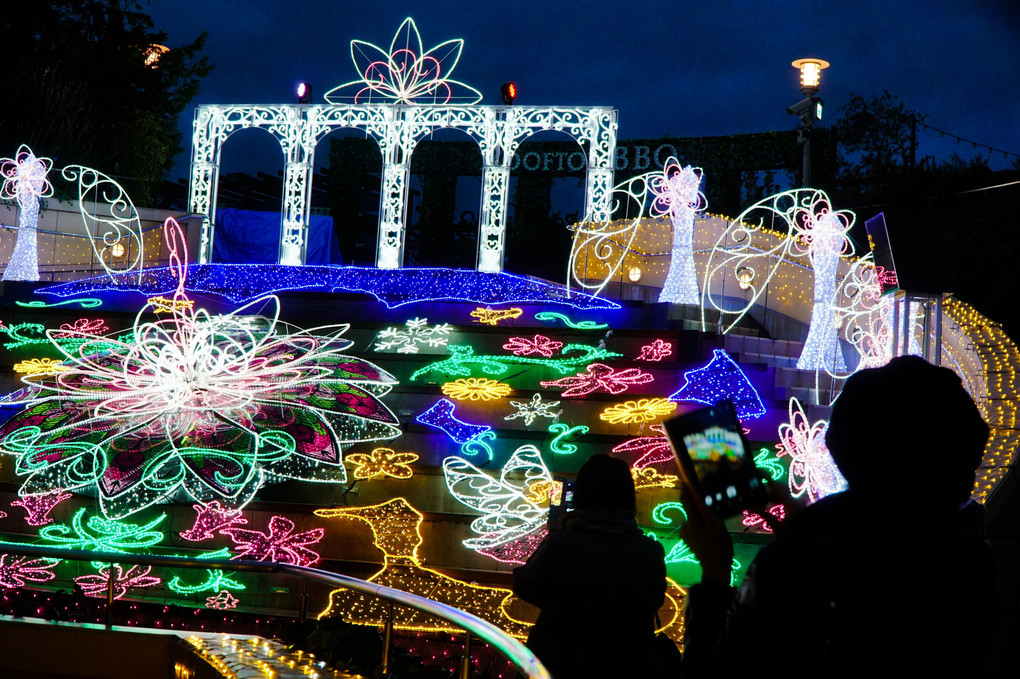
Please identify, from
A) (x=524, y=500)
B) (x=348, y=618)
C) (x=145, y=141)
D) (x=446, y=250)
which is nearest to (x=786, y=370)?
(x=524, y=500)

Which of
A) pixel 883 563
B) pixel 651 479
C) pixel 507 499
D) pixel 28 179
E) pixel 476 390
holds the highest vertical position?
pixel 28 179

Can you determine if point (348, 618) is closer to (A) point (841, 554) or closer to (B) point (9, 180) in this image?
(A) point (841, 554)

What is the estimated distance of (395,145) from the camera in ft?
49.4

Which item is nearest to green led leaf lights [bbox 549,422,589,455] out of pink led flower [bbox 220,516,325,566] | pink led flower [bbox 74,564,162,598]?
pink led flower [bbox 220,516,325,566]

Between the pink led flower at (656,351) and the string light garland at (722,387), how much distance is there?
990 mm

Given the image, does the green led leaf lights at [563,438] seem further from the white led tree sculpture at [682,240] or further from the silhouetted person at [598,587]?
the silhouetted person at [598,587]

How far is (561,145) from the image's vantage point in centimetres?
2347

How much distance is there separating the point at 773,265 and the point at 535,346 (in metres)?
4.14

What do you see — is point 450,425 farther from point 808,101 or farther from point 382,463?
point 808,101

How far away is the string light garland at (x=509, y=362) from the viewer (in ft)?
34.4

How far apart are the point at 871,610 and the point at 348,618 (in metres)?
6.23

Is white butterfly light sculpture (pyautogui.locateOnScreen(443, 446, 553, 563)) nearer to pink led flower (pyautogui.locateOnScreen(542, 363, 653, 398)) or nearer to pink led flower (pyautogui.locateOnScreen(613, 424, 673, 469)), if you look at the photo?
pink led flower (pyautogui.locateOnScreen(613, 424, 673, 469))

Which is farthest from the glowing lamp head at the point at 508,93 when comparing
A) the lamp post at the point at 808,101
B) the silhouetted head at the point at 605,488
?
the silhouetted head at the point at 605,488

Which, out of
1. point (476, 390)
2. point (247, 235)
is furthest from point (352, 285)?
point (247, 235)
